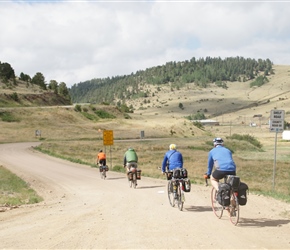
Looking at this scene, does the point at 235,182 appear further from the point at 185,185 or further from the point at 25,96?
the point at 25,96

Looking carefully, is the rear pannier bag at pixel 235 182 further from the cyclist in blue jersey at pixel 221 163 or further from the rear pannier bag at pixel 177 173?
the rear pannier bag at pixel 177 173

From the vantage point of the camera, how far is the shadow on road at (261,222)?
11.7 m

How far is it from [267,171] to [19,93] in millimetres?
93297

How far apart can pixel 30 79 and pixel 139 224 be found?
147m

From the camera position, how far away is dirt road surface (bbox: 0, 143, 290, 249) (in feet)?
31.8

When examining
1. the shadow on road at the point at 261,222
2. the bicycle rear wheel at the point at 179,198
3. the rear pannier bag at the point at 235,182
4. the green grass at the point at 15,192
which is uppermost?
the rear pannier bag at the point at 235,182

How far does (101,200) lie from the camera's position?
17.7 m

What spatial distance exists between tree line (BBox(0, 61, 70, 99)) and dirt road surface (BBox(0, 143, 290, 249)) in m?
120

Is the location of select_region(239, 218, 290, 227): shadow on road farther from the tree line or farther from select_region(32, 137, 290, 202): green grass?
the tree line

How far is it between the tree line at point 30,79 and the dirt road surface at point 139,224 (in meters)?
120

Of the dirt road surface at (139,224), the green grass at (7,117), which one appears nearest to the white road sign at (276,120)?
the dirt road surface at (139,224)

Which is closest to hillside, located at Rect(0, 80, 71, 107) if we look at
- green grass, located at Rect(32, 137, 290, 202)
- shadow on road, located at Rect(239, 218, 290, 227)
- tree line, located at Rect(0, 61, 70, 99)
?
tree line, located at Rect(0, 61, 70, 99)

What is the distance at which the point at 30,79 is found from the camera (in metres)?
152

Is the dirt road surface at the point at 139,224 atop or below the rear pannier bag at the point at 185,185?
below
